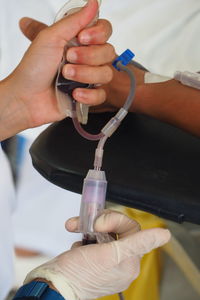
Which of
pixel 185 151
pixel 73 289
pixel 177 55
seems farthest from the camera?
pixel 177 55

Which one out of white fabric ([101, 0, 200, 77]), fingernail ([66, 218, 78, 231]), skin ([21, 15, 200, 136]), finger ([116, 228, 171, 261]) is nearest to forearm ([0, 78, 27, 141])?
skin ([21, 15, 200, 136])

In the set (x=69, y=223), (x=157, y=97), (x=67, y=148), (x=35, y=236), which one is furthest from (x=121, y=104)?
(x=35, y=236)

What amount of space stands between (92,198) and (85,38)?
316 mm

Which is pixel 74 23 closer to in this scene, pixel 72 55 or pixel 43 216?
pixel 72 55

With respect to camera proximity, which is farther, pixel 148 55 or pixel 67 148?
pixel 148 55

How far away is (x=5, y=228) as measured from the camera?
1578 millimetres

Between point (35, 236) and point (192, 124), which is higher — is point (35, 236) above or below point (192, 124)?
below

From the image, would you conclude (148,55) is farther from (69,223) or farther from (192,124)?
(69,223)

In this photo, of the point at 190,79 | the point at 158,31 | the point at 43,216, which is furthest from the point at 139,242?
the point at 158,31

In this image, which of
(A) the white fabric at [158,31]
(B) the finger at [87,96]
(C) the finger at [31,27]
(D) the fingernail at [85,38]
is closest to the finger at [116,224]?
(B) the finger at [87,96]

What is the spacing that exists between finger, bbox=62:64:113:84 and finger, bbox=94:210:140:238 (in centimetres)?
26

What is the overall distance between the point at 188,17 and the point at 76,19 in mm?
938

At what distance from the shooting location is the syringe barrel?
80 cm

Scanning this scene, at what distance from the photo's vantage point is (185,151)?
0.95 meters
